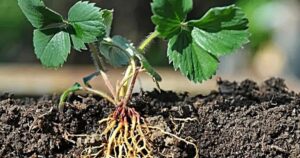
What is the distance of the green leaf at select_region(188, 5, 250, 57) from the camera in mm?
881

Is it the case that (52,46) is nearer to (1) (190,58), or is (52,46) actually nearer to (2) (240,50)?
(1) (190,58)

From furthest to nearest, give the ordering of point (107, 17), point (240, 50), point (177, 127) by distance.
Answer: point (240, 50) → point (107, 17) → point (177, 127)

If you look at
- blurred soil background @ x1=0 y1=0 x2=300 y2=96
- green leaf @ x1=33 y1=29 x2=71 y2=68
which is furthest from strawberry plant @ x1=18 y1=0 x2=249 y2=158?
blurred soil background @ x1=0 y1=0 x2=300 y2=96

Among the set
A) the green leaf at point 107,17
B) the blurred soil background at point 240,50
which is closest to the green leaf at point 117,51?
the green leaf at point 107,17

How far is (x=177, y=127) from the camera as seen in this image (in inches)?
34.3

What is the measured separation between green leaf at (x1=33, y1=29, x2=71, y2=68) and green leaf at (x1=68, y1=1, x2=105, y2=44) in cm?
2

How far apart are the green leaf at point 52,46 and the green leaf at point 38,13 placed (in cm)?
2

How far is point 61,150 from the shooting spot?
867mm

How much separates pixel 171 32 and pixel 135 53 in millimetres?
70

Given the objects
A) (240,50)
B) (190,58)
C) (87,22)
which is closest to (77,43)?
(87,22)

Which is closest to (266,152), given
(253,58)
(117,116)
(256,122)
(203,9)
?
(256,122)

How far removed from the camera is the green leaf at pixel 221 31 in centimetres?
88

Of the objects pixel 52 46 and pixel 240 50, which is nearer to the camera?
pixel 52 46

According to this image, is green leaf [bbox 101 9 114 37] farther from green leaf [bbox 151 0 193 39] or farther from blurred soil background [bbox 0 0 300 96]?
blurred soil background [bbox 0 0 300 96]
